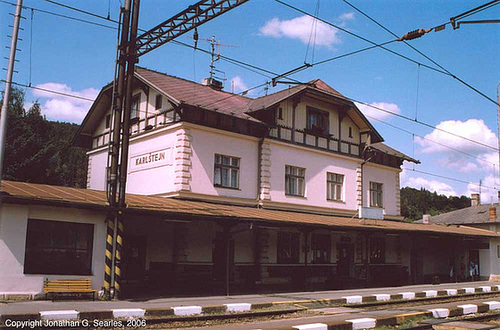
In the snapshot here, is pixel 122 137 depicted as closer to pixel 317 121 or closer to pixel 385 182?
pixel 317 121

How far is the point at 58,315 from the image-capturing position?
10008 mm

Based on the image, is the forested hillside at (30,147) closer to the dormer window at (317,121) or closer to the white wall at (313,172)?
the white wall at (313,172)

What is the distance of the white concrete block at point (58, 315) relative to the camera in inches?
386

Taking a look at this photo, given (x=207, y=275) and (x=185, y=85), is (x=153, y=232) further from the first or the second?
(x=185, y=85)

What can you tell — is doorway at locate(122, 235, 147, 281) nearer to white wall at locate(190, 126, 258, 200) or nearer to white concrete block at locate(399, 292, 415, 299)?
white wall at locate(190, 126, 258, 200)

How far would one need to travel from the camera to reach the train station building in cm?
1419

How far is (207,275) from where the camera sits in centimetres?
1933

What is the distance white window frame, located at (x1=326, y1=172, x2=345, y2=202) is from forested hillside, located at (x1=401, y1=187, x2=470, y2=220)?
53.5m

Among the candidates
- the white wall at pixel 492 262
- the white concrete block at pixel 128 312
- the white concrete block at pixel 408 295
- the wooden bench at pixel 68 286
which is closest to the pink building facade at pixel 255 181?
the wooden bench at pixel 68 286

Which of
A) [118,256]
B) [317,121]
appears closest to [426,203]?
[317,121]

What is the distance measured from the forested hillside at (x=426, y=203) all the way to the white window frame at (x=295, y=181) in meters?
56.1

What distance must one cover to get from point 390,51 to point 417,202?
71.0m

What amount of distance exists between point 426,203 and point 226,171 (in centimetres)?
6596

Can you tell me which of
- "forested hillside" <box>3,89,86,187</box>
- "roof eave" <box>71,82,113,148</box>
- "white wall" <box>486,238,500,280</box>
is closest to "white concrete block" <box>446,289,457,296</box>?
"white wall" <box>486,238,500,280</box>
